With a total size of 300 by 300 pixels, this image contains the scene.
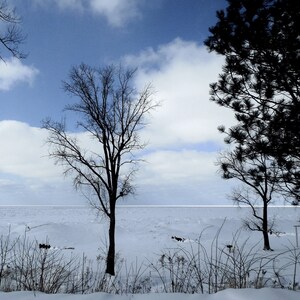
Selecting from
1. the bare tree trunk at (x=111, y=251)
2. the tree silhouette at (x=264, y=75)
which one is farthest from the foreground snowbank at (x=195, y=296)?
the bare tree trunk at (x=111, y=251)

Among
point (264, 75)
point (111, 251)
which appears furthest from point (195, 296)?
point (111, 251)

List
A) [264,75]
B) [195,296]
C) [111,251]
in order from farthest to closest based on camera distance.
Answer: [111,251], [264,75], [195,296]

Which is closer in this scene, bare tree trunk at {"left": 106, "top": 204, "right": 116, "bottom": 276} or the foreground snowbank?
the foreground snowbank

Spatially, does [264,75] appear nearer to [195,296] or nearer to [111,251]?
[195,296]

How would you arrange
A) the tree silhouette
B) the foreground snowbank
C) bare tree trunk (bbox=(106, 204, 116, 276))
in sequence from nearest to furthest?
the foreground snowbank < the tree silhouette < bare tree trunk (bbox=(106, 204, 116, 276))

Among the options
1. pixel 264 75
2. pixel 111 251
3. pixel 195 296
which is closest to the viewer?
pixel 195 296

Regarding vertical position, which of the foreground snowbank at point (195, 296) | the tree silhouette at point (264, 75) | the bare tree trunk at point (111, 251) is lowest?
the bare tree trunk at point (111, 251)

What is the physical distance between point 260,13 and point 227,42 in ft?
2.71

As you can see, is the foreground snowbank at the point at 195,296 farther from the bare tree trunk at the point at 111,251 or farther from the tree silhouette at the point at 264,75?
the bare tree trunk at the point at 111,251

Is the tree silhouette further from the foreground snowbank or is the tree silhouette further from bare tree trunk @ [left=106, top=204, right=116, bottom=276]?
bare tree trunk @ [left=106, top=204, right=116, bottom=276]

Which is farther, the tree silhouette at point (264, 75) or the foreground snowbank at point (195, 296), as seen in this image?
the tree silhouette at point (264, 75)

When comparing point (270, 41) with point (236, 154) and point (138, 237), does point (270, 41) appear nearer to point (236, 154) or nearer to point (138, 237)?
point (236, 154)

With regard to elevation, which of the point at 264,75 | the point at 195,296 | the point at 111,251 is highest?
the point at 264,75

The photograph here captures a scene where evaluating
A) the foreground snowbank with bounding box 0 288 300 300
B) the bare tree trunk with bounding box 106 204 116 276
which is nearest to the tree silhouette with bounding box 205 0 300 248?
the foreground snowbank with bounding box 0 288 300 300
